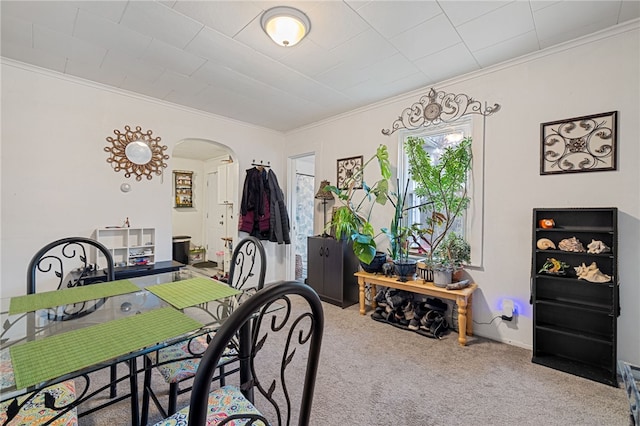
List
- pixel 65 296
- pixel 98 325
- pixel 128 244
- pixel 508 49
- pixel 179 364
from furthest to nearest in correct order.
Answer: pixel 128 244 → pixel 508 49 → pixel 65 296 → pixel 179 364 → pixel 98 325

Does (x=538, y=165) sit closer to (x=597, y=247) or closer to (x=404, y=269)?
(x=597, y=247)

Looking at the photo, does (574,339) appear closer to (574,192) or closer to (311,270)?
(574,192)

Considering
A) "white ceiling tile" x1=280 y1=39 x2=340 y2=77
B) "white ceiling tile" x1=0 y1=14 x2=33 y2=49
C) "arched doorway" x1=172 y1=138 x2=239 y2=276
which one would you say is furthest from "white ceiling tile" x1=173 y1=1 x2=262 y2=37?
"arched doorway" x1=172 y1=138 x2=239 y2=276

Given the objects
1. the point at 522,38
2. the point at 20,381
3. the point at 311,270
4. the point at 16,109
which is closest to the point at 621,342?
the point at 522,38

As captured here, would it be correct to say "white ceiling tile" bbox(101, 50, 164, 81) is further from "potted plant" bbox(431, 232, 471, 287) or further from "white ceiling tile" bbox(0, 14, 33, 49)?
"potted plant" bbox(431, 232, 471, 287)

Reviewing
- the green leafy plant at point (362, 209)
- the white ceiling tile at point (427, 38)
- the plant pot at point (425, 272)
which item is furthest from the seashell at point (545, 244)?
the white ceiling tile at point (427, 38)

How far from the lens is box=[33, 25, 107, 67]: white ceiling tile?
2.08m

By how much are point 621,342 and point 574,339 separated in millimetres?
255

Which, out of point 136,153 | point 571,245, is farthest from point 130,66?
point 571,245

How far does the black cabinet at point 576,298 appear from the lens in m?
1.98

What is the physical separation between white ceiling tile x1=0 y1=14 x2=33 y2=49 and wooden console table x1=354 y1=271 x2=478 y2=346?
11.2 ft

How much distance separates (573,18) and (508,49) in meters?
0.42

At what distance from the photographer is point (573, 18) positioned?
1.93 m

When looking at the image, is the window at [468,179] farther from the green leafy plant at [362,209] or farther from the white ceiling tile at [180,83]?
the white ceiling tile at [180,83]
